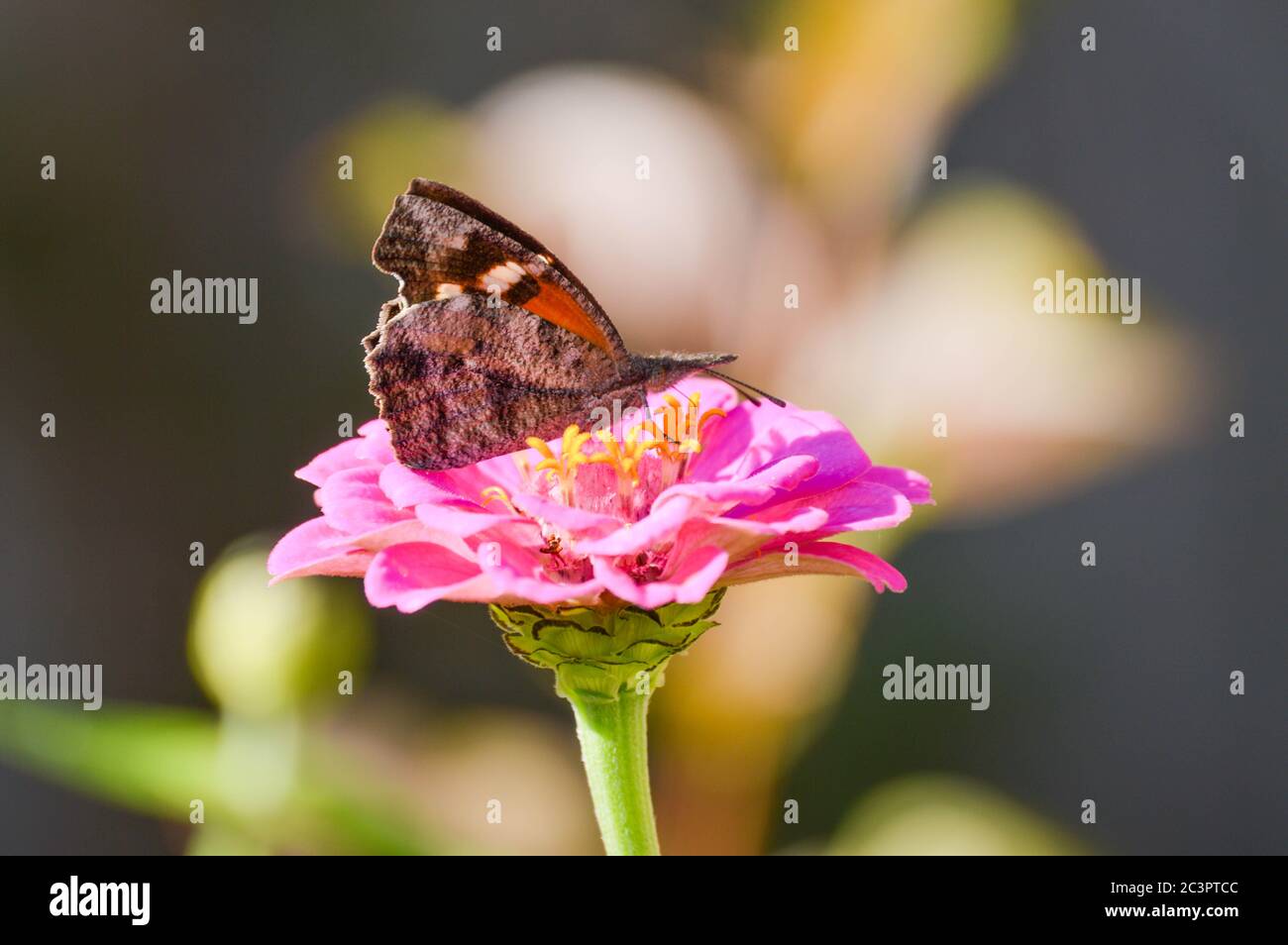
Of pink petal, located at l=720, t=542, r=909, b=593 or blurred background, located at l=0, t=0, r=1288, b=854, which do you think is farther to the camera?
blurred background, located at l=0, t=0, r=1288, b=854

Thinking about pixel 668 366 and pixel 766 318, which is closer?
pixel 668 366

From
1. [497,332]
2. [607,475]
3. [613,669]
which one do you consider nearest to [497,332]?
[497,332]

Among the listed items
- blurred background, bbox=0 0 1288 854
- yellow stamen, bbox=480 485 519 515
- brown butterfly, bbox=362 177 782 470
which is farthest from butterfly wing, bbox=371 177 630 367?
blurred background, bbox=0 0 1288 854

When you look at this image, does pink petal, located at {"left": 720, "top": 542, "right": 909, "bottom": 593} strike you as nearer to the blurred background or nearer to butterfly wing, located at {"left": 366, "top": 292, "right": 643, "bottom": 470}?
butterfly wing, located at {"left": 366, "top": 292, "right": 643, "bottom": 470}

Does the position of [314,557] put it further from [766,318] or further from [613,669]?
[766,318]

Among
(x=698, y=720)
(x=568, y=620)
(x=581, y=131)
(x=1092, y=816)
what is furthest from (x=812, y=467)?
(x=1092, y=816)

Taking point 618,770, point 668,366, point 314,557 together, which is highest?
point 668,366
